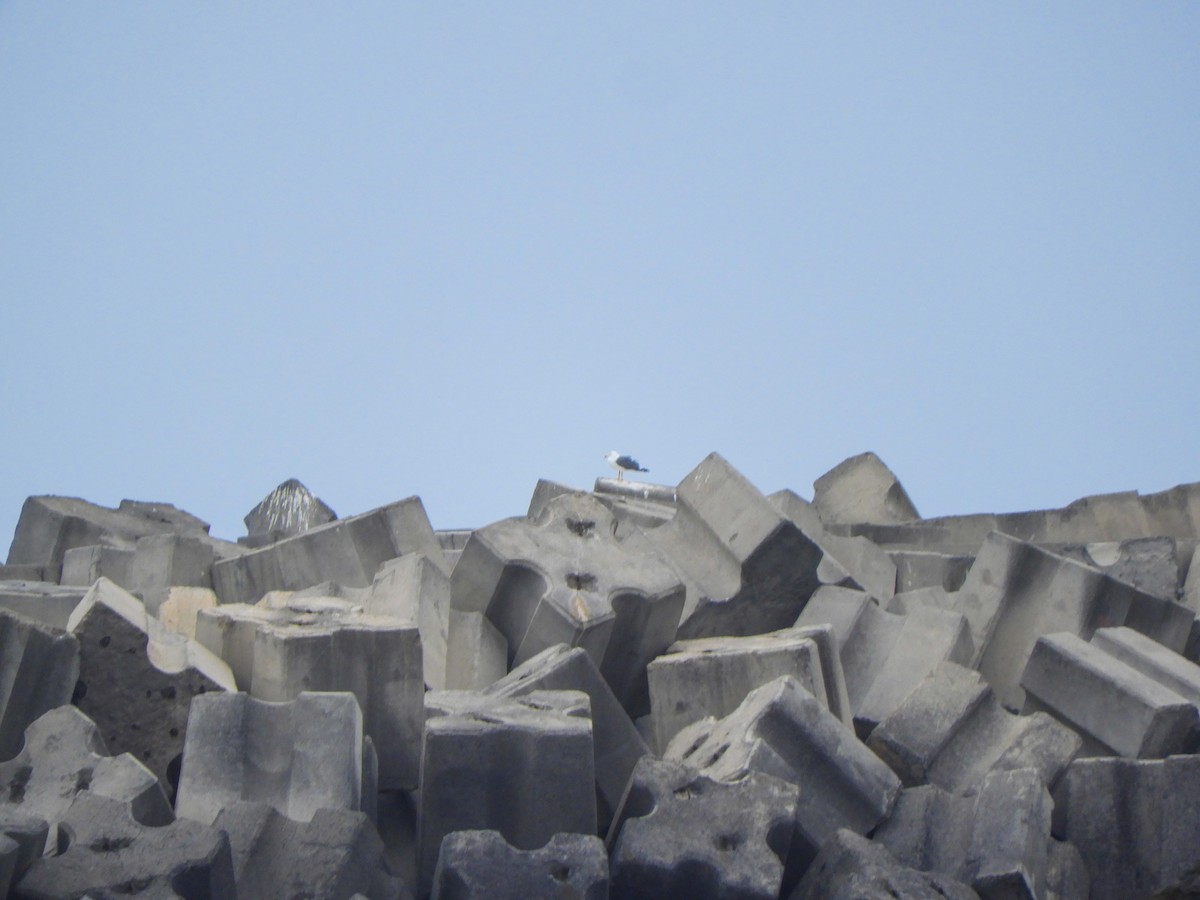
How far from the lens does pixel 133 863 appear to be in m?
3.13

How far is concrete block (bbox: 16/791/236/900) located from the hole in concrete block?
187 centimetres

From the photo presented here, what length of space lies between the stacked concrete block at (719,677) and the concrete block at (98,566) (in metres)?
2.43

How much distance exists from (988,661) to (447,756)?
2.47 meters

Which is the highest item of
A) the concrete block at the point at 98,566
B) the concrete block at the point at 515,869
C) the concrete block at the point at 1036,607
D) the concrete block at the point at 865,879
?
the concrete block at the point at 98,566

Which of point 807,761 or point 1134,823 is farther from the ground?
point 807,761

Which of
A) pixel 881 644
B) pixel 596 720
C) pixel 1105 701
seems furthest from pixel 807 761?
pixel 881 644

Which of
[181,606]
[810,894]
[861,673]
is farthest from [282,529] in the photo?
[810,894]

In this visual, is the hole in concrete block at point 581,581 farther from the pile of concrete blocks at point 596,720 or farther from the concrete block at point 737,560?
Answer: the concrete block at point 737,560

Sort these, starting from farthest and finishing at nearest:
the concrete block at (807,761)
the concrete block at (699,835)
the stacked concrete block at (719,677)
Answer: the stacked concrete block at (719,677)
the concrete block at (807,761)
the concrete block at (699,835)

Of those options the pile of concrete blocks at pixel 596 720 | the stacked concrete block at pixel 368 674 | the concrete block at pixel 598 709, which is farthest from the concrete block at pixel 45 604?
the concrete block at pixel 598 709

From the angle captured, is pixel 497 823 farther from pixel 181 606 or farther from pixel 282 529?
pixel 282 529

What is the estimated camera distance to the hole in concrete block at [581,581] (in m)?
4.91

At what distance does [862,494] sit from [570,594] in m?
3.79

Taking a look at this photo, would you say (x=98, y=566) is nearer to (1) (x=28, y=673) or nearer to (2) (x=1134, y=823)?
(1) (x=28, y=673)
